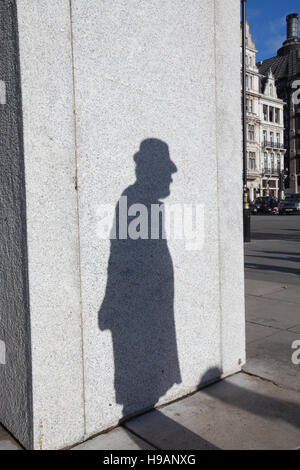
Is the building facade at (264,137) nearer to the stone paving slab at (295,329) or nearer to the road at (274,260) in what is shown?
the road at (274,260)

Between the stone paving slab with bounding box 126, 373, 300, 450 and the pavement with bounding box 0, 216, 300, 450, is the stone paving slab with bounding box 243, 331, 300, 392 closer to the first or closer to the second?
the pavement with bounding box 0, 216, 300, 450

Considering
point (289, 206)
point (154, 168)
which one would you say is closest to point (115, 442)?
point (154, 168)

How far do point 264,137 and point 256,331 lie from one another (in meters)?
70.1

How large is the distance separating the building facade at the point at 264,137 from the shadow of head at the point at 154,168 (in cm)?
6403

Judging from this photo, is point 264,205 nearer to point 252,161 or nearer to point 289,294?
point 252,161

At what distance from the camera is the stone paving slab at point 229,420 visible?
280 cm

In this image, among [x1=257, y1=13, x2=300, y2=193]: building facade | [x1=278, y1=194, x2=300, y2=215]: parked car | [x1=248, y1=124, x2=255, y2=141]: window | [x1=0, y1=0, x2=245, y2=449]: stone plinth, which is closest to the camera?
[x1=0, y1=0, x2=245, y2=449]: stone plinth

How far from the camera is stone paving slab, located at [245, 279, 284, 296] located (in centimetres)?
722

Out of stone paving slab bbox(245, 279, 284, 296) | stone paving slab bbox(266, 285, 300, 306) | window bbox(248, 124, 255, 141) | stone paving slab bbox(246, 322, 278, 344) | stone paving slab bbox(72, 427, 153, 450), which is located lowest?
stone paving slab bbox(72, 427, 153, 450)

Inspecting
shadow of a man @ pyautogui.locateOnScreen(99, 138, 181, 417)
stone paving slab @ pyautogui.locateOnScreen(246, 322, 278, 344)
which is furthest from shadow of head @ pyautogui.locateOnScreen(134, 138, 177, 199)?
stone paving slab @ pyautogui.locateOnScreen(246, 322, 278, 344)

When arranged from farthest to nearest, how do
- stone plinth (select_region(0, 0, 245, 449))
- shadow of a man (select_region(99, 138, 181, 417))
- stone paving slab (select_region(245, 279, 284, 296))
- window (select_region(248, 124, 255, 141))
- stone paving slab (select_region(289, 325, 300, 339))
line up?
1. window (select_region(248, 124, 255, 141))
2. stone paving slab (select_region(245, 279, 284, 296))
3. stone paving slab (select_region(289, 325, 300, 339))
4. shadow of a man (select_region(99, 138, 181, 417))
5. stone plinth (select_region(0, 0, 245, 449))

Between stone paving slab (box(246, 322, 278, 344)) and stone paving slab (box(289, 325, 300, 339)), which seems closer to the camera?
stone paving slab (box(246, 322, 278, 344))
